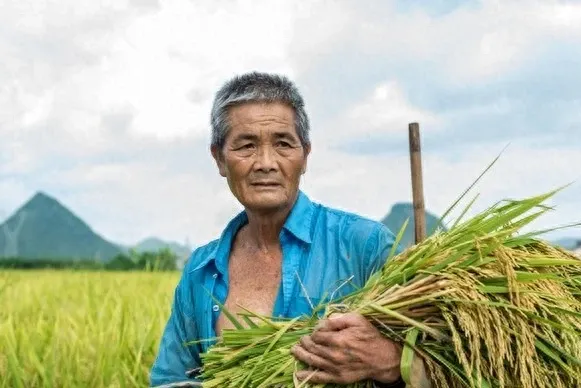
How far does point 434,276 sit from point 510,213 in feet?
0.96

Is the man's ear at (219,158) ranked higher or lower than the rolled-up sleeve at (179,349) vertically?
higher

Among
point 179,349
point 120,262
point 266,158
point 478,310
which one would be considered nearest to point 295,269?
point 266,158

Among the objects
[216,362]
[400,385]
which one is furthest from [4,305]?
[400,385]

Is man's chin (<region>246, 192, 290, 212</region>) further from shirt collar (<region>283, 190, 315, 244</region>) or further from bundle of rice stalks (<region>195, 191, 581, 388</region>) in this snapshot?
bundle of rice stalks (<region>195, 191, 581, 388</region>)

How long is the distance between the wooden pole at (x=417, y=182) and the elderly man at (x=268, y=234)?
0.34ft

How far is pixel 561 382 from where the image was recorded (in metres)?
2.21

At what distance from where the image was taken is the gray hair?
9.54ft

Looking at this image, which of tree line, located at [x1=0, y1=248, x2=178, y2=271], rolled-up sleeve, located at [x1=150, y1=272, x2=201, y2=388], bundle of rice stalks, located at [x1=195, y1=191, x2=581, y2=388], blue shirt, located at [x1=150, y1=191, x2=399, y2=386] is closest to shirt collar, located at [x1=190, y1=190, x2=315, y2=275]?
blue shirt, located at [x1=150, y1=191, x2=399, y2=386]

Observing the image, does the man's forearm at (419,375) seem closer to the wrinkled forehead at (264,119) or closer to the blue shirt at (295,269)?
the blue shirt at (295,269)

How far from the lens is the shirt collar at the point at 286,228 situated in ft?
9.70

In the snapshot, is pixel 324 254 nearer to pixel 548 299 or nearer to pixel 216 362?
pixel 216 362

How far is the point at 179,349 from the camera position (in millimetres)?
3227

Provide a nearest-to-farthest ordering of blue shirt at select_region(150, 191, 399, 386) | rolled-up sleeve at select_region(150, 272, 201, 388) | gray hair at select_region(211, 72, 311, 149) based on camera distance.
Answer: blue shirt at select_region(150, 191, 399, 386) → gray hair at select_region(211, 72, 311, 149) → rolled-up sleeve at select_region(150, 272, 201, 388)

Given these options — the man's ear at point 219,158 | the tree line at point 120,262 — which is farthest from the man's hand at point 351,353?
the tree line at point 120,262
